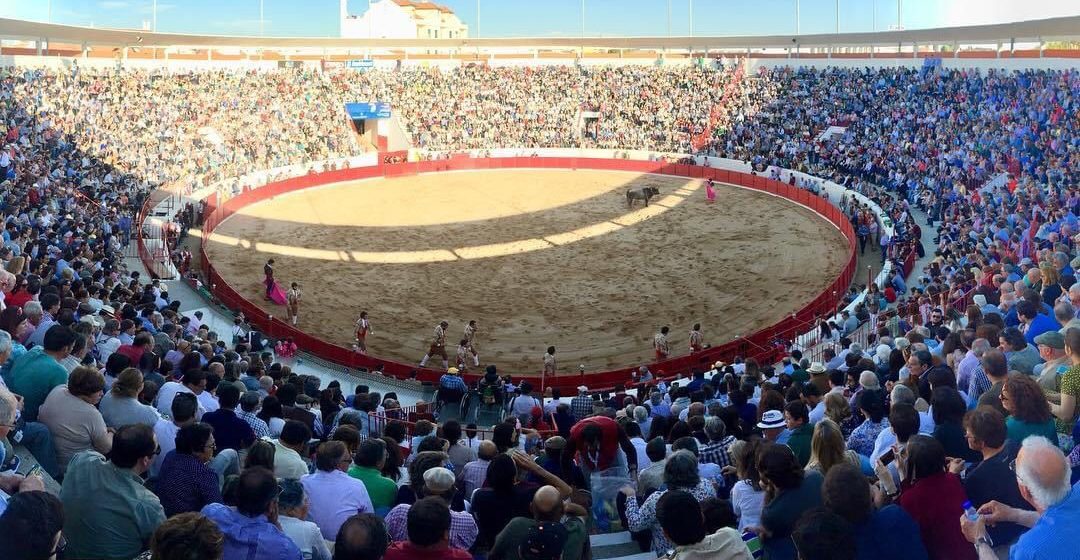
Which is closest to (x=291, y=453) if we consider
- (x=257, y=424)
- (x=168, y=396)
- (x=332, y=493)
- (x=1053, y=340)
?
(x=332, y=493)

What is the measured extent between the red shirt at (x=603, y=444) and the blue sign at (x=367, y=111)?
45567mm

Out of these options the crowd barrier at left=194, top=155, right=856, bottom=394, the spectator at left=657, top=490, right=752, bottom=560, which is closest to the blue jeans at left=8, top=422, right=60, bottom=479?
the spectator at left=657, top=490, right=752, bottom=560

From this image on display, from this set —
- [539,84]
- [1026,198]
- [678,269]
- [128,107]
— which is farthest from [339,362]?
[539,84]

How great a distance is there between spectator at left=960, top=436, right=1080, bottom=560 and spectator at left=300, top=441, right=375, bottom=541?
3.63 metres

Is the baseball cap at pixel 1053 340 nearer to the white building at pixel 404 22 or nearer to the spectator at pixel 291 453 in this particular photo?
the spectator at pixel 291 453

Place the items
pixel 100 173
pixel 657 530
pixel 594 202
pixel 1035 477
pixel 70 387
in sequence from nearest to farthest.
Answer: pixel 1035 477 < pixel 657 530 < pixel 70 387 < pixel 100 173 < pixel 594 202

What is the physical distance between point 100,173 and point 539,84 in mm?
29163

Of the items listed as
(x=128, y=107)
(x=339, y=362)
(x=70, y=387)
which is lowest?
(x=339, y=362)

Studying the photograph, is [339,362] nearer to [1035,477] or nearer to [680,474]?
[680,474]

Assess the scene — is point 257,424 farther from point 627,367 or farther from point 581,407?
point 627,367

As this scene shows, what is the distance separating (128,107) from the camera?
135 ft

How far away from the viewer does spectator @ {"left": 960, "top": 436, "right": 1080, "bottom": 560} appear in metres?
4.02

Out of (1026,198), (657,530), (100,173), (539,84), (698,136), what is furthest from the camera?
(539,84)

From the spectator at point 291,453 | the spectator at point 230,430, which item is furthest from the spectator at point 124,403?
the spectator at point 291,453
